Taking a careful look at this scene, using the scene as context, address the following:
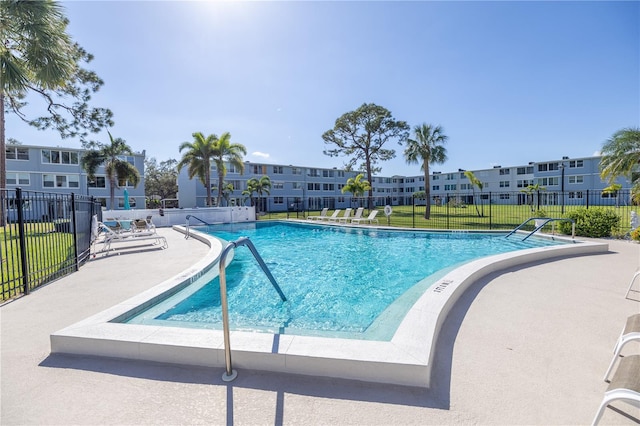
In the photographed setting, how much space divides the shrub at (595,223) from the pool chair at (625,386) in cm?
1115

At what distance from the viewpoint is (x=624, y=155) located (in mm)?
11234

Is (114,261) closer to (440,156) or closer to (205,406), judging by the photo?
(205,406)

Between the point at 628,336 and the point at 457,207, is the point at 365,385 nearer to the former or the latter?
the point at 628,336

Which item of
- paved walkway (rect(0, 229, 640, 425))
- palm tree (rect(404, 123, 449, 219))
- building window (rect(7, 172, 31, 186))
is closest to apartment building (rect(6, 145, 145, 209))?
building window (rect(7, 172, 31, 186))

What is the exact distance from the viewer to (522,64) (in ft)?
37.1

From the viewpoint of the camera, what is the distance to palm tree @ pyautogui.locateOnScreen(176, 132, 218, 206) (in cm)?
2577

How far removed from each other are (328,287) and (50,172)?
36.4 meters

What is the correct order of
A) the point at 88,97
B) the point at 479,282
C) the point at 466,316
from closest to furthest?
the point at 466,316, the point at 479,282, the point at 88,97

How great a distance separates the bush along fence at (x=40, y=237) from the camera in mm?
4629

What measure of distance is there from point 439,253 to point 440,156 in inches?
619

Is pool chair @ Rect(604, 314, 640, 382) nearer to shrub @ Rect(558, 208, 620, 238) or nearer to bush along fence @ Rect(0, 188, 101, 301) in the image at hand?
bush along fence @ Rect(0, 188, 101, 301)

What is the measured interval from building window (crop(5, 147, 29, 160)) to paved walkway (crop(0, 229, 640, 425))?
35136 millimetres

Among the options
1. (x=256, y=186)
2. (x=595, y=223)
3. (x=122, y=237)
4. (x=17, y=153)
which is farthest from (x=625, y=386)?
(x=17, y=153)

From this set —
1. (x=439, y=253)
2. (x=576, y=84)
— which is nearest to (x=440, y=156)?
(x=576, y=84)
